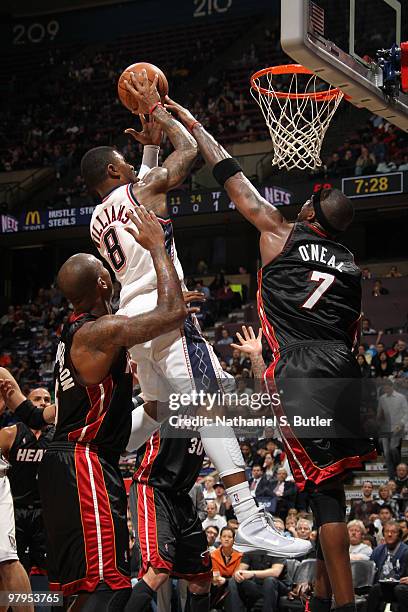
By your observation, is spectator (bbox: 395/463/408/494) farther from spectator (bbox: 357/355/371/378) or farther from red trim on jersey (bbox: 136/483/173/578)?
red trim on jersey (bbox: 136/483/173/578)

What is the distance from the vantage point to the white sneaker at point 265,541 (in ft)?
15.9

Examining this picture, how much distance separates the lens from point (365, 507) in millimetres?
10977

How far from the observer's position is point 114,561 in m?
4.41

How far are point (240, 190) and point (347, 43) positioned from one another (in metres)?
1.57

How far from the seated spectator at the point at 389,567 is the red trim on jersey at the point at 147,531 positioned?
12.9ft

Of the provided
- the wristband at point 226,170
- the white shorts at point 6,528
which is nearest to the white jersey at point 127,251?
the wristband at point 226,170

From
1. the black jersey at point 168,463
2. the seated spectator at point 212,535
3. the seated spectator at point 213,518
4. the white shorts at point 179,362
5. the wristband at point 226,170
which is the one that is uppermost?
the wristband at point 226,170

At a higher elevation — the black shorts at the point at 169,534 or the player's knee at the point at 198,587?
the black shorts at the point at 169,534

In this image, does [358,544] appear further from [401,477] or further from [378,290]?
[378,290]

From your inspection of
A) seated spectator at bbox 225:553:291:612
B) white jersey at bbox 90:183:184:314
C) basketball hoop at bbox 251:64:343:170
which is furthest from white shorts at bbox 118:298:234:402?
seated spectator at bbox 225:553:291:612

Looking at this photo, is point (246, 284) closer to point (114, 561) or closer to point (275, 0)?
point (275, 0)

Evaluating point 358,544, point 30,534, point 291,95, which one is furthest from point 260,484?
point 291,95

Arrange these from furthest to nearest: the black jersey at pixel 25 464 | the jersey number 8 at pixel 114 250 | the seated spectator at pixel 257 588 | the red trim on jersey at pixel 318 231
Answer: the seated spectator at pixel 257 588, the black jersey at pixel 25 464, the jersey number 8 at pixel 114 250, the red trim on jersey at pixel 318 231

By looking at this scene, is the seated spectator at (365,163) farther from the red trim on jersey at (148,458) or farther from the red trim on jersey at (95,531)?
the red trim on jersey at (95,531)
